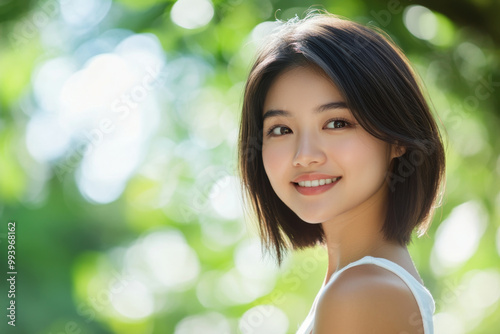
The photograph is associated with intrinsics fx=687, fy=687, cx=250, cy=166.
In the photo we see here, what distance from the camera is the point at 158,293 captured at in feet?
10.8

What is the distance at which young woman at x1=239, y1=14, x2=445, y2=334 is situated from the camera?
1.06m

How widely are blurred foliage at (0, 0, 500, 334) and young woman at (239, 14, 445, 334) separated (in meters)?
1.17

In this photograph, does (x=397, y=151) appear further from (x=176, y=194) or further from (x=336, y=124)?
(x=176, y=194)

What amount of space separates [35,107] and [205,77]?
78 centimetres

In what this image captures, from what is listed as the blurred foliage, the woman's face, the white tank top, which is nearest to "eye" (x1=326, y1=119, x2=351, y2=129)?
the woman's face

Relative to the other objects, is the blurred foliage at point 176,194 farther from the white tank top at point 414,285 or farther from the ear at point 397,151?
the white tank top at point 414,285

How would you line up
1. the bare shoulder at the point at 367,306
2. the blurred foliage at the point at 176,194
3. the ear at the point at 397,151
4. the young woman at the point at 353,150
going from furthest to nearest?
1. the blurred foliage at the point at 176,194
2. the ear at the point at 397,151
3. the young woman at the point at 353,150
4. the bare shoulder at the point at 367,306

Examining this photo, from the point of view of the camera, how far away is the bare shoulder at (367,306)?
957mm

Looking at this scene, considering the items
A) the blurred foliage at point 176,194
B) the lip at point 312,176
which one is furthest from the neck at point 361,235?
the blurred foliage at point 176,194

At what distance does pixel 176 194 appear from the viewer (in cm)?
328

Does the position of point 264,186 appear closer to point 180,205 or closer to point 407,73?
point 407,73

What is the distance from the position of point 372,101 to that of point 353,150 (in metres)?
0.08

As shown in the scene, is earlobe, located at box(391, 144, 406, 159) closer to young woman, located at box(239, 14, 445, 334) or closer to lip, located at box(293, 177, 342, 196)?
young woman, located at box(239, 14, 445, 334)

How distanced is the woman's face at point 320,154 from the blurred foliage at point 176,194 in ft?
4.04
